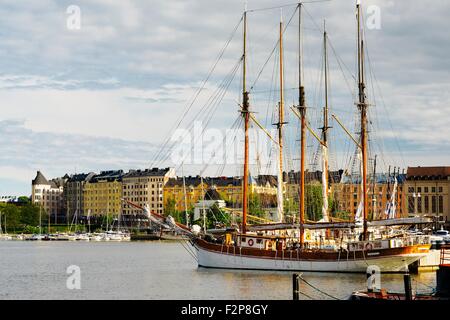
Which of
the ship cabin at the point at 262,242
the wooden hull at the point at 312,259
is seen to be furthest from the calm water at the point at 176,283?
the ship cabin at the point at 262,242

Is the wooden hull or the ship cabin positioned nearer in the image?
the wooden hull

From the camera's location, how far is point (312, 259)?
7050cm

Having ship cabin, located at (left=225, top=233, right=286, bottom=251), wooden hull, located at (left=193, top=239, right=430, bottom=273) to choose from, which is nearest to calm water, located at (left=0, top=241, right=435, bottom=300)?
wooden hull, located at (left=193, top=239, right=430, bottom=273)

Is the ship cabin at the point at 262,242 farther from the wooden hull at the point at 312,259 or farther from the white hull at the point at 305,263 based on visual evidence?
the white hull at the point at 305,263

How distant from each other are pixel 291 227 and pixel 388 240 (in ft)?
37.9

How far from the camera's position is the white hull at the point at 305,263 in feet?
222

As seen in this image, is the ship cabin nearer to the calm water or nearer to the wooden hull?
the wooden hull

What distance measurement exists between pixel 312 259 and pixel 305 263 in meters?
0.80

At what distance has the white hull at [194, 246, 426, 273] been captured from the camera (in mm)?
67812

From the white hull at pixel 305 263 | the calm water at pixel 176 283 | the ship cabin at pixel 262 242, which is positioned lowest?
the calm water at pixel 176 283

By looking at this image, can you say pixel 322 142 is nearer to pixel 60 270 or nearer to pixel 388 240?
pixel 388 240

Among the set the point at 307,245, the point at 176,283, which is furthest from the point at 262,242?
the point at 176,283
